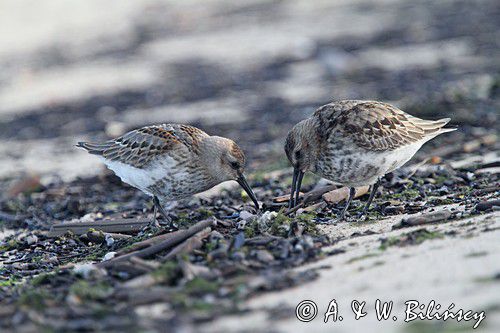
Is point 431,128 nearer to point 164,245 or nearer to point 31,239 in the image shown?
point 164,245

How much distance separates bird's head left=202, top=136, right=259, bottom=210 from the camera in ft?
21.4

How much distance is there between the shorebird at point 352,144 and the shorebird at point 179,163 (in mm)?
571

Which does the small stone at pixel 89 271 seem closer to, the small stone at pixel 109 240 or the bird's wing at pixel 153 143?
the small stone at pixel 109 240

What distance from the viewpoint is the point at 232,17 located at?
851 inches

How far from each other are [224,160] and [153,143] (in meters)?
0.68

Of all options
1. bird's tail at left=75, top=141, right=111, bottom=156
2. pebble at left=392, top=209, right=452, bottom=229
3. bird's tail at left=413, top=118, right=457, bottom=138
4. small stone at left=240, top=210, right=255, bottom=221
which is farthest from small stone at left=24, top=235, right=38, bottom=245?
bird's tail at left=413, top=118, right=457, bottom=138

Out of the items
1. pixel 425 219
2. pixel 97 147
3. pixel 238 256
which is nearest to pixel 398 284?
pixel 238 256

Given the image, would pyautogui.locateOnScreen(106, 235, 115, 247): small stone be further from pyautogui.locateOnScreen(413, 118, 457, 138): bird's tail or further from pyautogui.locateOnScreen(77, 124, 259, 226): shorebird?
pyautogui.locateOnScreen(413, 118, 457, 138): bird's tail

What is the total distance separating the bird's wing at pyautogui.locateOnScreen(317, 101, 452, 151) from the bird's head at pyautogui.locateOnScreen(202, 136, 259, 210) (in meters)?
0.89

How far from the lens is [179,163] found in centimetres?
649

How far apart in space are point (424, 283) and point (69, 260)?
9.86ft

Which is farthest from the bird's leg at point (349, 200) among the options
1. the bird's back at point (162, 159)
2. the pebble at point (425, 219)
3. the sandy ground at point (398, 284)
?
the bird's back at point (162, 159)

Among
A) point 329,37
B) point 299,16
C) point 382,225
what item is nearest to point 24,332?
point 382,225

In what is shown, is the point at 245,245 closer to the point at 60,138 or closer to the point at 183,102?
the point at 60,138
